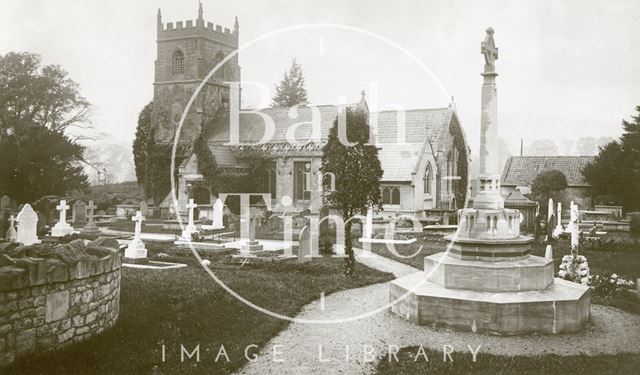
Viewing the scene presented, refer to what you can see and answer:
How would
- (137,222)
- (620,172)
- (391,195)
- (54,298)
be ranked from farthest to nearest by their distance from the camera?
(391,195)
(620,172)
(137,222)
(54,298)

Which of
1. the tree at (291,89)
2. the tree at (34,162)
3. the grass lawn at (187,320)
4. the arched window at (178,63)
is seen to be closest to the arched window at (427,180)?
the arched window at (178,63)

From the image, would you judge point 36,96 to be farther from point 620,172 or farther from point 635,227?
point 620,172

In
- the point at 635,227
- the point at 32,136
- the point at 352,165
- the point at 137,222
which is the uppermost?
the point at 32,136

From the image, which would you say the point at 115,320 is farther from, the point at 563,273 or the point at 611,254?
the point at 611,254

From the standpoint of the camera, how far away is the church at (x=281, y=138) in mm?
34938

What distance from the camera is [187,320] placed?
952cm

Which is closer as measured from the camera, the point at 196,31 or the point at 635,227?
the point at 635,227

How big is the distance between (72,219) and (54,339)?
85.7 feet

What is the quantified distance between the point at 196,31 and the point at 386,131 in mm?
16096

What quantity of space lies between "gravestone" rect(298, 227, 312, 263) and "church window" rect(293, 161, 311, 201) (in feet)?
62.9

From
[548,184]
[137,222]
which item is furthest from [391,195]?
[137,222]

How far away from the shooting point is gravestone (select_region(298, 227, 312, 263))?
17.6 metres

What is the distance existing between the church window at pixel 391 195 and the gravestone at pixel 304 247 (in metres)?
16.2

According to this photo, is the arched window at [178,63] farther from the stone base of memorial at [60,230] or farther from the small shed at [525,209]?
the small shed at [525,209]
